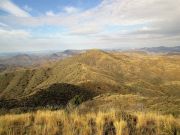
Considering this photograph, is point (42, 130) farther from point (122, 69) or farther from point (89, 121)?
point (122, 69)

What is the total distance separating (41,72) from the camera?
135500 millimetres

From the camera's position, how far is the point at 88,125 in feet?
23.1

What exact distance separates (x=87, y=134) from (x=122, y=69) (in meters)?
135

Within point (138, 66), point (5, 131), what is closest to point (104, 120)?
point (5, 131)

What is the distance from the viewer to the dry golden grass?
6609 millimetres

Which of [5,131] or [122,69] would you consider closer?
[5,131]

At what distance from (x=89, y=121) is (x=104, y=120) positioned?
47 cm

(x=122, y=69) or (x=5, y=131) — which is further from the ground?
(x=5, y=131)

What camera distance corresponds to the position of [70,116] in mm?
7941

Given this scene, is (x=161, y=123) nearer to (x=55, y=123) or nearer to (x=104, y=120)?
(x=104, y=120)

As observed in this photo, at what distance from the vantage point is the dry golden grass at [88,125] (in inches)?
260

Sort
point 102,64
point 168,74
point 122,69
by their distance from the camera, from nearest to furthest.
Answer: point 168,74 → point 122,69 → point 102,64

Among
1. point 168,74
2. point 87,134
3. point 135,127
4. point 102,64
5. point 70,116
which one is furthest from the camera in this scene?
point 102,64

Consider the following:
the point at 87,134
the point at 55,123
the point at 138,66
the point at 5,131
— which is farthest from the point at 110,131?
the point at 138,66
